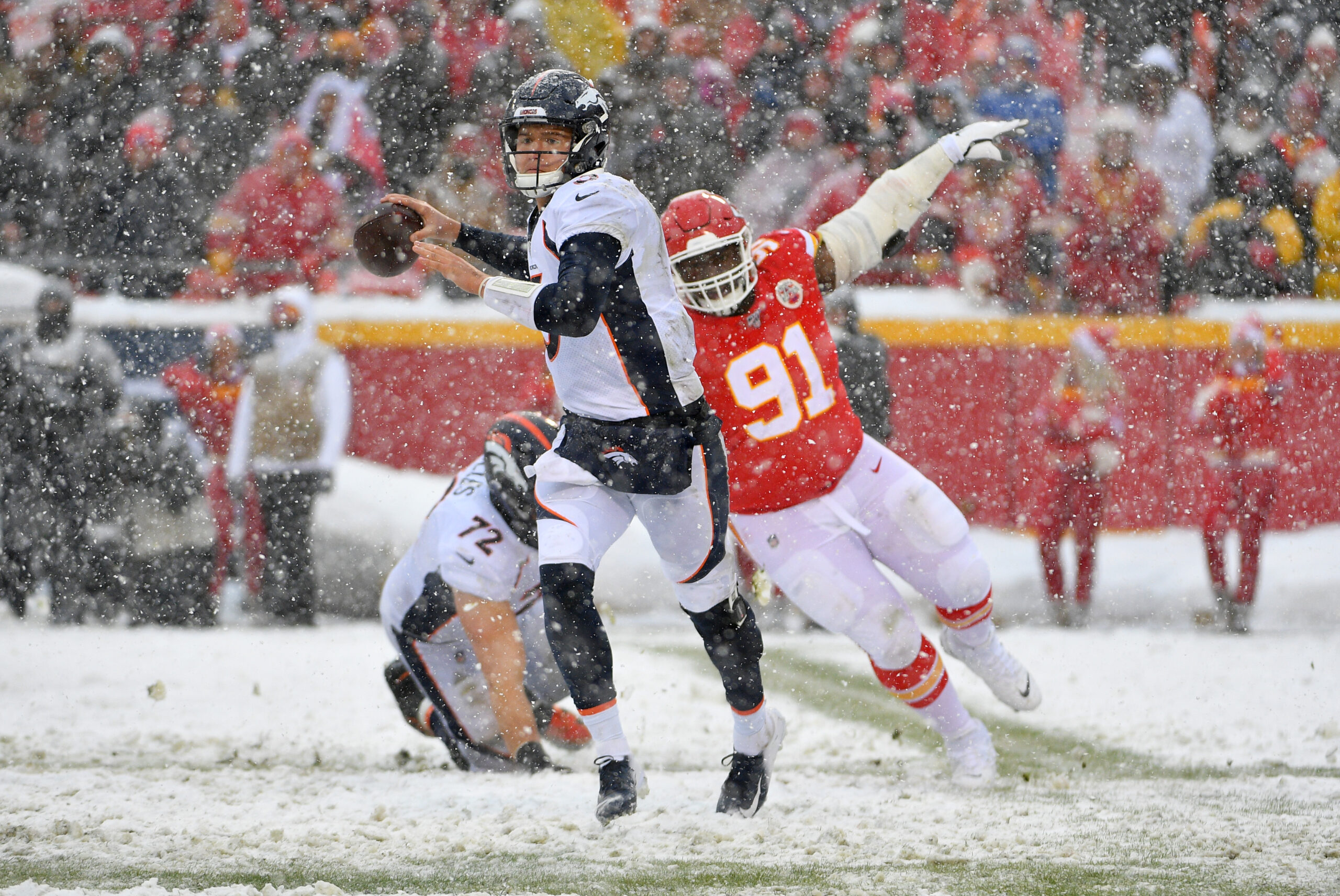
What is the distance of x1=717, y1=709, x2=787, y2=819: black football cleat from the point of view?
12.2 ft

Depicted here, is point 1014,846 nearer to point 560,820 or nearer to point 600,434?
point 560,820

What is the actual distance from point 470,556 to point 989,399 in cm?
553

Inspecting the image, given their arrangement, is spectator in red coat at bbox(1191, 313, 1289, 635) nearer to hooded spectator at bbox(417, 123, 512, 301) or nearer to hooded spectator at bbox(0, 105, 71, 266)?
hooded spectator at bbox(417, 123, 512, 301)

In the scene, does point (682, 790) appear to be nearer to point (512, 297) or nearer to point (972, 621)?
point (972, 621)

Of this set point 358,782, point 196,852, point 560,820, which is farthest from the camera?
point 358,782

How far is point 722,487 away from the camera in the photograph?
12.4 feet

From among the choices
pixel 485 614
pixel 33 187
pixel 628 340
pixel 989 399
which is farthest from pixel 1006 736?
pixel 33 187

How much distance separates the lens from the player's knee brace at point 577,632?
3.54 metres

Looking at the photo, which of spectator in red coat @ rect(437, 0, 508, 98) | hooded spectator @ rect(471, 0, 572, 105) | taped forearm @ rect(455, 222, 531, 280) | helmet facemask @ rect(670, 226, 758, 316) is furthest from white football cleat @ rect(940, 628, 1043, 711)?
spectator in red coat @ rect(437, 0, 508, 98)

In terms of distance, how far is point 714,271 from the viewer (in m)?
4.12

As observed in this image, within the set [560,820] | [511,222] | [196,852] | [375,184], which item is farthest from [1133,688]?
[375,184]

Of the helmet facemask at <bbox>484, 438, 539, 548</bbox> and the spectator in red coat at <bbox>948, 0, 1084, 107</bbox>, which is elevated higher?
the spectator in red coat at <bbox>948, 0, 1084, 107</bbox>

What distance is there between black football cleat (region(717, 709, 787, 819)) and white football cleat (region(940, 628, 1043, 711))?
892mm

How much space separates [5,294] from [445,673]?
5.16 m
